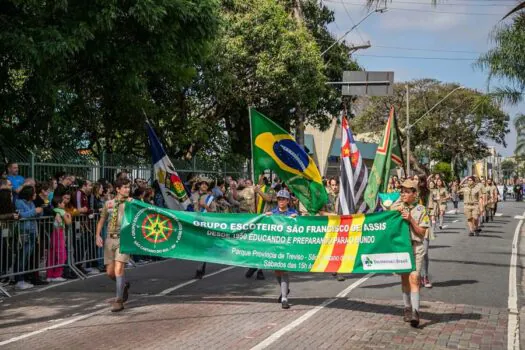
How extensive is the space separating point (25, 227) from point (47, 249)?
0.77 m

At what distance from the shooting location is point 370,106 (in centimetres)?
6197

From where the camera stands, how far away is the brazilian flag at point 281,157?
382 inches

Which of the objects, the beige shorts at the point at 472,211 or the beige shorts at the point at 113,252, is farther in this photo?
the beige shorts at the point at 472,211

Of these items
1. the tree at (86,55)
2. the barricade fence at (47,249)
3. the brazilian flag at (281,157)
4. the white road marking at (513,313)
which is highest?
the tree at (86,55)

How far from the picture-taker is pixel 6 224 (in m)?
11.1

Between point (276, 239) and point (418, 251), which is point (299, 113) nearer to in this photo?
point (276, 239)

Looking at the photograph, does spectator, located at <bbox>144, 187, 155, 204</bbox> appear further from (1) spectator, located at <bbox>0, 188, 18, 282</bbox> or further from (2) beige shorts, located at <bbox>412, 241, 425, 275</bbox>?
(2) beige shorts, located at <bbox>412, 241, 425, 275</bbox>

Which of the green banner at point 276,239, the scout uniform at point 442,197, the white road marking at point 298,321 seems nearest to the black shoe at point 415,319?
the green banner at point 276,239

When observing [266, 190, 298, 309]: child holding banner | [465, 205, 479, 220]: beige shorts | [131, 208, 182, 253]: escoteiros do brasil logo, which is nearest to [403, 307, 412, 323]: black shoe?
[266, 190, 298, 309]: child holding banner

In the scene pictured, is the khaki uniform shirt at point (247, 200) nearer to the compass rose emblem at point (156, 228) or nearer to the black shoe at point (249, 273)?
the black shoe at point (249, 273)

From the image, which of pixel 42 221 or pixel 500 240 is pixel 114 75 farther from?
pixel 500 240

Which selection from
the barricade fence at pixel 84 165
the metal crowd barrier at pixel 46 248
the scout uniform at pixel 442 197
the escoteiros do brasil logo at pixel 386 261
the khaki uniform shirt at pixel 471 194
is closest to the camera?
the escoteiros do brasil logo at pixel 386 261

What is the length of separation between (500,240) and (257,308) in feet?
41.9

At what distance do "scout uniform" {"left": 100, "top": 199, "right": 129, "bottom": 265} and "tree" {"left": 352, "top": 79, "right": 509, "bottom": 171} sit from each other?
173ft
